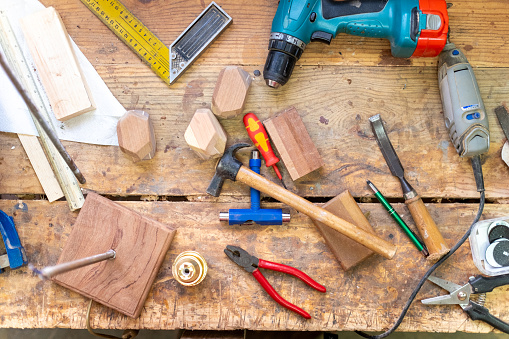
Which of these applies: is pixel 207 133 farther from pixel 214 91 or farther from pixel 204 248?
pixel 204 248

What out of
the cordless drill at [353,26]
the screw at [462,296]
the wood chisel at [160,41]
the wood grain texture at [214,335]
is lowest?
the wood grain texture at [214,335]

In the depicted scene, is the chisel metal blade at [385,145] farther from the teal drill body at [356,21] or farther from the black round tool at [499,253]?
the black round tool at [499,253]

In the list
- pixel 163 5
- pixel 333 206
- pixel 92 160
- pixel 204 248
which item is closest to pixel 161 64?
pixel 163 5

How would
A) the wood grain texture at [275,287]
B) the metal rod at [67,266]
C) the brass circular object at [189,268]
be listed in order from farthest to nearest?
the wood grain texture at [275,287] < the brass circular object at [189,268] < the metal rod at [67,266]

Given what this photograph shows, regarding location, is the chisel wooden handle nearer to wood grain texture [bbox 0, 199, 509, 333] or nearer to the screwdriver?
wood grain texture [bbox 0, 199, 509, 333]

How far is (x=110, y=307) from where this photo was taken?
113 cm

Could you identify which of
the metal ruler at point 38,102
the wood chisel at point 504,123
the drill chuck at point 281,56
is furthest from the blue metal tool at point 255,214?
the wood chisel at point 504,123

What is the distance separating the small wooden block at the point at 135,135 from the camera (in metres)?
1.12

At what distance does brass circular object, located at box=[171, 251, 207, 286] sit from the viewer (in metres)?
1.05

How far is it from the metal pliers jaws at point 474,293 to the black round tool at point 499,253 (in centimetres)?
4

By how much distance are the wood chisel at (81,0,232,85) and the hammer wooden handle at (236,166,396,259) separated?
16.0 inches

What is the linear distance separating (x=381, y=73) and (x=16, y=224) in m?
1.25

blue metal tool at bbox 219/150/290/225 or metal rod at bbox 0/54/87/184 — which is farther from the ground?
metal rod at bbox 0/54/87/184

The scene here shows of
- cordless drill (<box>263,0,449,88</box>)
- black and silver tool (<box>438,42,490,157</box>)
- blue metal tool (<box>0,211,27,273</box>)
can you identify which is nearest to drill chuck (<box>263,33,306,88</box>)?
cordless drill (<box>263,0,449,88</box>)
